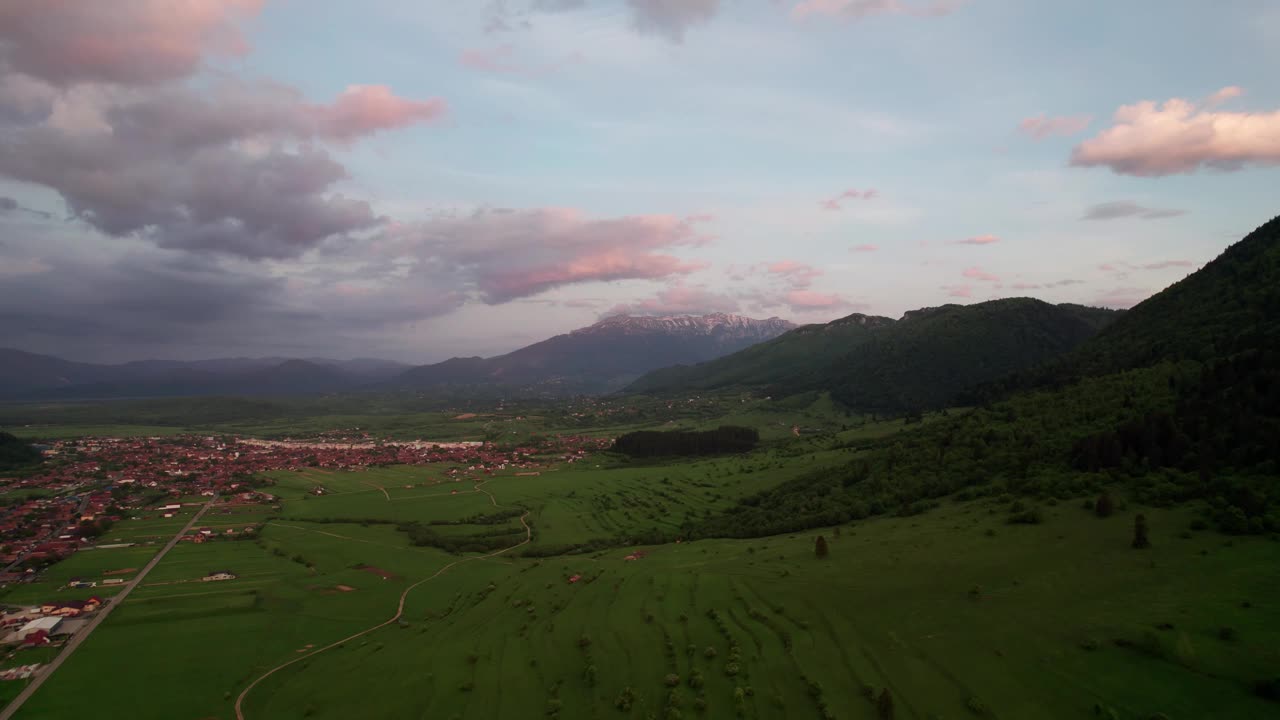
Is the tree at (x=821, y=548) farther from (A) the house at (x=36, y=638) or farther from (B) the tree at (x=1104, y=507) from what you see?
(A) the house at (x=36, y=638)

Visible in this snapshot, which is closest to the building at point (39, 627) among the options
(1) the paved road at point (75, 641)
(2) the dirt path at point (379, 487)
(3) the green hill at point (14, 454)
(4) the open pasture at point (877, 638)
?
(1) the paved road at point (75, 641)

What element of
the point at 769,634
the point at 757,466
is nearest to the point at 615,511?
the point at 757,466

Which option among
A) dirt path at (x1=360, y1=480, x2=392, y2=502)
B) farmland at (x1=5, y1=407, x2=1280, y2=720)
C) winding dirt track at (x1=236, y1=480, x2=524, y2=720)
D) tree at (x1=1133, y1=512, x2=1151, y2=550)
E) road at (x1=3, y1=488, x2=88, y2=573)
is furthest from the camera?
dirt path at (x1=360, y1=480, x2=392, y2=502)

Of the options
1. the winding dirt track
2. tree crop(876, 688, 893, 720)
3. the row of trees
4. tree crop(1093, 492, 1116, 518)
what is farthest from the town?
tree crop(1093, 492, 1116, 518)

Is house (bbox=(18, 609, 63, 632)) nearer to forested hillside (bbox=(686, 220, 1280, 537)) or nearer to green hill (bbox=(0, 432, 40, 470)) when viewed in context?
forested hillside (bbox=(686, 220, 1280, 537))

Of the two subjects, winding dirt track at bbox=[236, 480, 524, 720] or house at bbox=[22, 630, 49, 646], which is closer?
winding dirt track at bbox=[236, 480, 524, 720]

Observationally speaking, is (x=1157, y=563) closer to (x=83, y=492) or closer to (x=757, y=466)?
(x=757, y=466)
